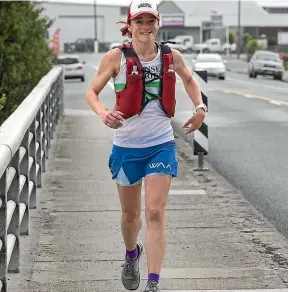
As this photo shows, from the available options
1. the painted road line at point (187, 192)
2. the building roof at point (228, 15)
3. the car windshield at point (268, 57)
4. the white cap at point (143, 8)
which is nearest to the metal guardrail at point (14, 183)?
the white cap at point (143, 8)

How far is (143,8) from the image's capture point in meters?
5.86

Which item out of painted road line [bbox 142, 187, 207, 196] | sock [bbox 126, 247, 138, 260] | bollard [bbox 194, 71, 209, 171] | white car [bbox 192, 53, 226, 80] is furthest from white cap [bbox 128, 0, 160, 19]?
white car [bbox 192, 53, 226, 80]

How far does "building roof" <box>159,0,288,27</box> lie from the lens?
446 ft

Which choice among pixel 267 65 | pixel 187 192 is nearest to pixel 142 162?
pixel 187 192

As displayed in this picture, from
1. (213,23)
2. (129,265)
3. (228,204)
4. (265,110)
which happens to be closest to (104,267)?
(129,265)

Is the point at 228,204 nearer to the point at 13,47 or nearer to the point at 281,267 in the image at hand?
the point at 281,267

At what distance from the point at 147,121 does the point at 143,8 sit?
0.69 meters

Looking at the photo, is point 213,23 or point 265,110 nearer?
point 265,110

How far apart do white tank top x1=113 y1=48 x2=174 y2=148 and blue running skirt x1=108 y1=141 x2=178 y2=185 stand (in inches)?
1.7

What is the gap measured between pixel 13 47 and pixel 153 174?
649cm

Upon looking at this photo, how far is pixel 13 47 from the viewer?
39.4 feet

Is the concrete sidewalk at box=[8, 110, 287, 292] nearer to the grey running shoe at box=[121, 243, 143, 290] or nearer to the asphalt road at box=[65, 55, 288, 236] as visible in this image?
the grey running shoe at box=[121, 243, 143, 290]

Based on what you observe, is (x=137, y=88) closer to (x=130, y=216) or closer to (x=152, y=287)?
(x=130, y=216)

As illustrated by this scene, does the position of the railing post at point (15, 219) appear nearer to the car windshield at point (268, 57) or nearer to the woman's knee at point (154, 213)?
the woman's knee at point (154, 213)
